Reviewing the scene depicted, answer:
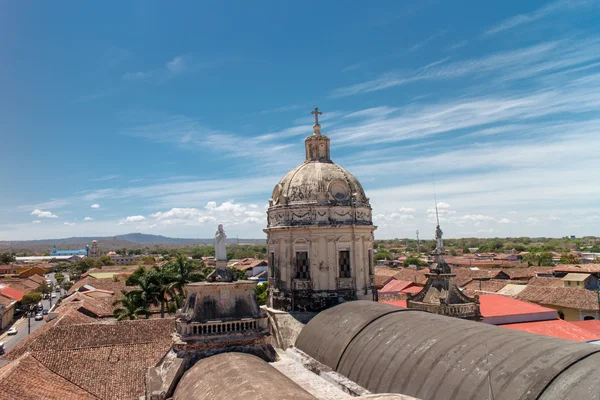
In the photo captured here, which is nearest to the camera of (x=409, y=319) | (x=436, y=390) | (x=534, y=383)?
(x=534, y=383)

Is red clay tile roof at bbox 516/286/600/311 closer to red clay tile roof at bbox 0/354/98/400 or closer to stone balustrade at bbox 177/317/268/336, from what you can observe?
stone balustrade at bbox 177/317/268/336

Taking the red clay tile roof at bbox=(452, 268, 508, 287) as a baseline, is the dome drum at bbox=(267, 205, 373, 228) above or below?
above

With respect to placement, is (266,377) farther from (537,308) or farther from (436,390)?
(537,308)

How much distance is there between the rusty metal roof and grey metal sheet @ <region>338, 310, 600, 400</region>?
16.8 inches

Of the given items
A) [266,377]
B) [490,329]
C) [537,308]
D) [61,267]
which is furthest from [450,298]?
[61,267]

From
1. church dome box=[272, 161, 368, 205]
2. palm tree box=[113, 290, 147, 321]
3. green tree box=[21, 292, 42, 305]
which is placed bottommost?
green tree box=[21, 292, 42, 305]

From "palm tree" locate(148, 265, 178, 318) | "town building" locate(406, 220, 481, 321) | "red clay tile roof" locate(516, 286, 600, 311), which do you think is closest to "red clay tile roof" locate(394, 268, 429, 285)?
"red clay tile roof" locate(516, 286, 600, 311)

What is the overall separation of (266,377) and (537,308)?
2922cm

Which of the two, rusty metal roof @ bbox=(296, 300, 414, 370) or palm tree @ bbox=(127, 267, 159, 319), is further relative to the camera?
palm tree @ bbox=(127, 267, 159, 319)

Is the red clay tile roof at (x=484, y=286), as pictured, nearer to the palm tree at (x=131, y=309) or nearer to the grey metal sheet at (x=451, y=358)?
the palm tree at (x=131, y=309)

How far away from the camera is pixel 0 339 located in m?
46.0

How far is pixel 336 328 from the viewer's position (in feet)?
54.1

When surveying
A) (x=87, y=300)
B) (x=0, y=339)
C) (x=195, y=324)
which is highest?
(x=195, y=324)

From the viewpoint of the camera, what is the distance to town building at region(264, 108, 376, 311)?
20.0 meters
